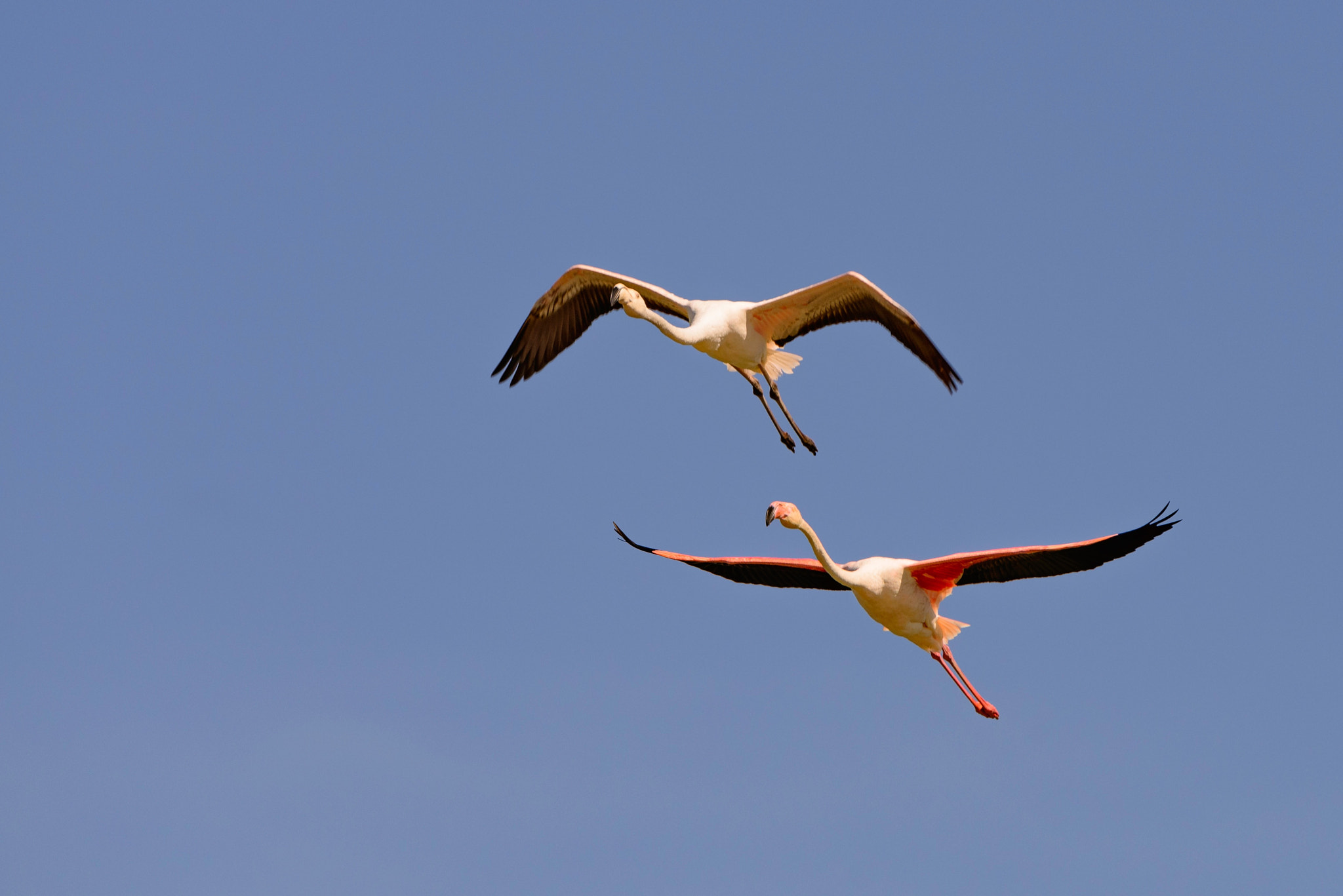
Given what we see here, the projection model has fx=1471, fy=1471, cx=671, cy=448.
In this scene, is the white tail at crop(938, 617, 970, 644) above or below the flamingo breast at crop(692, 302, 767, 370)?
below

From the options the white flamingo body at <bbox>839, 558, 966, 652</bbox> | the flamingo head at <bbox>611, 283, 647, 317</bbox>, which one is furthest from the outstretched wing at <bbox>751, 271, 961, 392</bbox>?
the white flamingo body at <bbox>839, 558, 966, 652</bbox>

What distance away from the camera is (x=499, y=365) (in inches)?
671

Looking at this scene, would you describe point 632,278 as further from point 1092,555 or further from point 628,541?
point 1092,555

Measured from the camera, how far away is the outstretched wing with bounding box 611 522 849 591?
15867 mm

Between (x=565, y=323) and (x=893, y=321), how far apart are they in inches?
152

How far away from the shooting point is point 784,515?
47.1 feet

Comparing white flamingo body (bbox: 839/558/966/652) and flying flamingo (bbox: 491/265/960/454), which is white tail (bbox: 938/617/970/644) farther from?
flying flamingo (bbox: 491/265/960/454)

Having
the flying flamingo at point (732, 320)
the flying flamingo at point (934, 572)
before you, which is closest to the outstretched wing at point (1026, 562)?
the flying flamingo at point (934, 572)

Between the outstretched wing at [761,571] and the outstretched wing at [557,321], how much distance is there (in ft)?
7.85

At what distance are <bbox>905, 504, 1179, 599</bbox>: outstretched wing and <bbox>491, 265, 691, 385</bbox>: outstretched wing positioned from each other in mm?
4365

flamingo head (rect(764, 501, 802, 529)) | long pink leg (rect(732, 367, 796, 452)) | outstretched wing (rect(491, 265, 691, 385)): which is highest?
outstretched wing (rect(491, 265, 691, 385))

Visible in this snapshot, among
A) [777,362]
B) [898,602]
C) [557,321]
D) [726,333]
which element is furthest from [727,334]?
[898,602]

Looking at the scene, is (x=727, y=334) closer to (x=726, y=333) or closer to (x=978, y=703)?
(x=726, y=333)

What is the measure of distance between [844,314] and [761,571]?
2.99m
